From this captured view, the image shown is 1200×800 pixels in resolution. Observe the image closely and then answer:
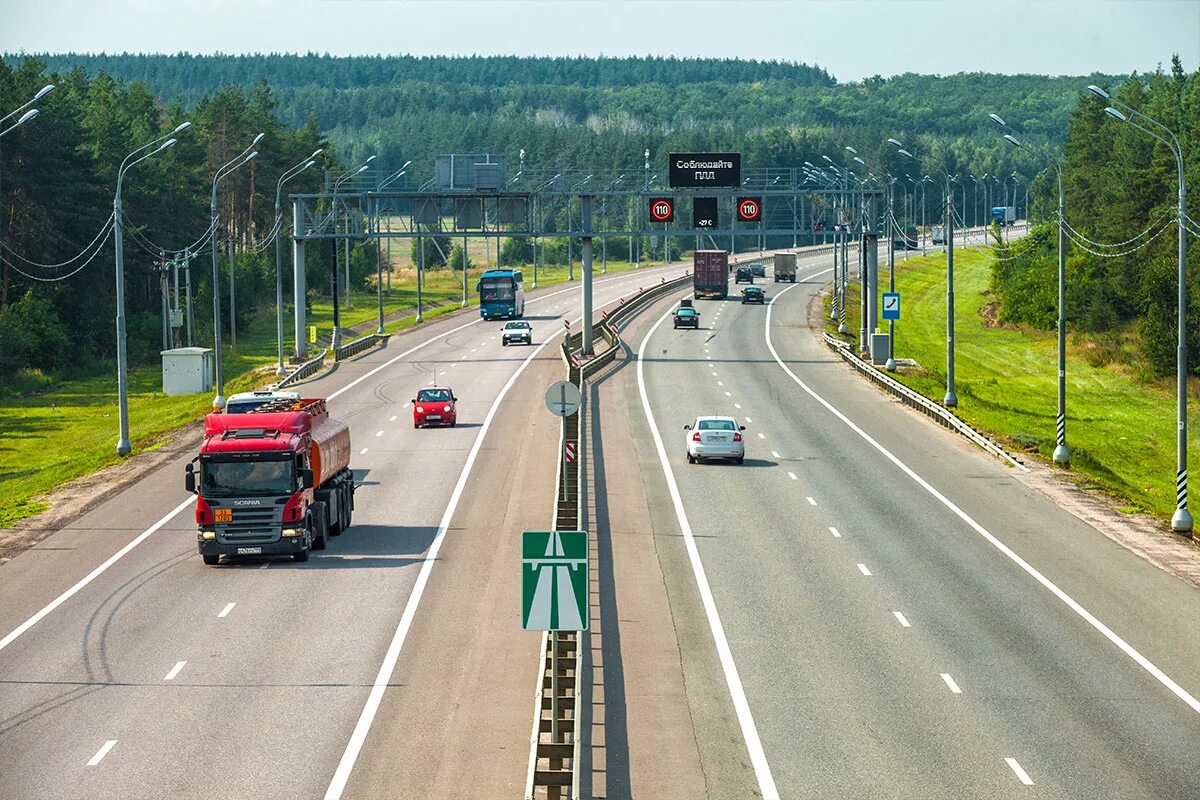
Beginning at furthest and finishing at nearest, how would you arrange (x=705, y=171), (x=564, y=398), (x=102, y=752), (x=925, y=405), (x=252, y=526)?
(x=705, y=171) → (x=925, y=405) → (x=252, y=526) → (x=564, y=398) → (x=102, y=752)

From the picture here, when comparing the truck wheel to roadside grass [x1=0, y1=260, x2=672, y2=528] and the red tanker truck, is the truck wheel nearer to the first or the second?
the red tanker truck

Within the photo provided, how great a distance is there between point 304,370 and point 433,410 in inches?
758

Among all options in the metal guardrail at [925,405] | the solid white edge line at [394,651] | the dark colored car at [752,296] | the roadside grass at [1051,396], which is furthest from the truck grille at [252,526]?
the dark colored car at [752,296]

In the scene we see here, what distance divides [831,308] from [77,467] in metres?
76.3

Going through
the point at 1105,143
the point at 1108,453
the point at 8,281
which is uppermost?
the point at 1105,143

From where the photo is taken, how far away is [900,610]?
31359mm

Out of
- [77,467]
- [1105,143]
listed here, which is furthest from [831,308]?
[77,467]

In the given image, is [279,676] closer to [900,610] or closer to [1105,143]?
[900,610]

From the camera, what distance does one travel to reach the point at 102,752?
71.2 feet

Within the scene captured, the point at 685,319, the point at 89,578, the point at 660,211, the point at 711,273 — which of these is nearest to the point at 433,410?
the point at 89,578

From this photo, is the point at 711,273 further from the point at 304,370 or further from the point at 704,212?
the point at 304,370

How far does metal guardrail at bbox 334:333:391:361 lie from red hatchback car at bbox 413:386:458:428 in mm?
26381

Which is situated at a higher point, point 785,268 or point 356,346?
point 785,268

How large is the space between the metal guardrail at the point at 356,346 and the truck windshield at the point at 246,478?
5117cm
